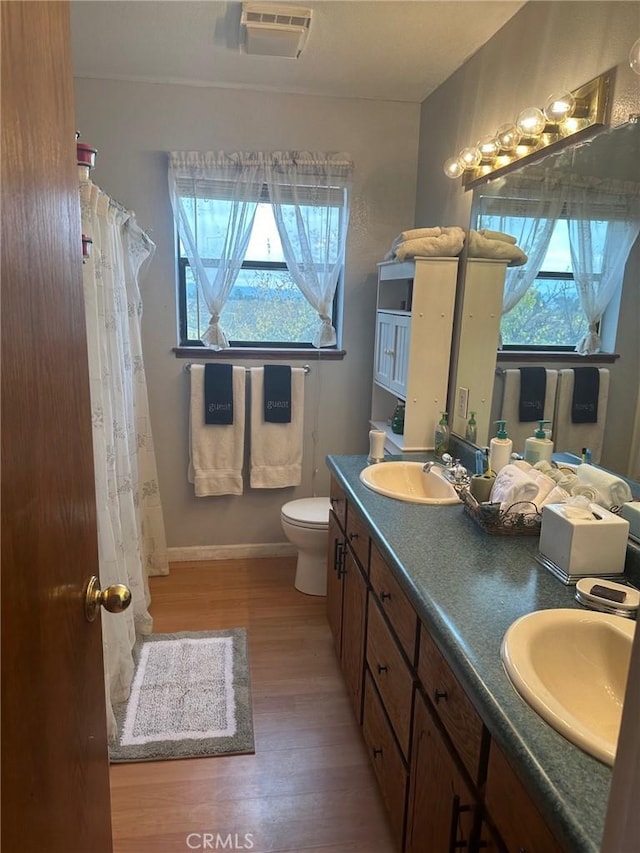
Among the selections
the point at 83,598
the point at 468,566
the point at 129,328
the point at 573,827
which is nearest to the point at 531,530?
the point at 468,566

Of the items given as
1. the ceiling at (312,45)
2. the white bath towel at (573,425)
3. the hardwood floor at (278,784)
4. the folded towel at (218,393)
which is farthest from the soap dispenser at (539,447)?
the folded towel at (218,393)

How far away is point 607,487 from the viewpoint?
5.38ft

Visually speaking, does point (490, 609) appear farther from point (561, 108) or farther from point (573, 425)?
point (561, 108)

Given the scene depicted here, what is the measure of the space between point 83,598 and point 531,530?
1242 millimetres

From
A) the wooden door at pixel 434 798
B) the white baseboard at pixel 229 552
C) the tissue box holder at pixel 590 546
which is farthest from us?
the white baseboard at pixel 229 552

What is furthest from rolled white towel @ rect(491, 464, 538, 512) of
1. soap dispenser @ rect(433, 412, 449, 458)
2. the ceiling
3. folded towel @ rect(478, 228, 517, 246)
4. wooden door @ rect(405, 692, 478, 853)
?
the ceiling

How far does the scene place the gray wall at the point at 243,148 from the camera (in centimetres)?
297

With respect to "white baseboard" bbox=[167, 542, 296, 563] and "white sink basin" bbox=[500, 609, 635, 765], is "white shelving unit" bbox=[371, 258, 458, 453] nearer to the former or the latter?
"white baseboard" bbox=[167, 542, 296, 563]

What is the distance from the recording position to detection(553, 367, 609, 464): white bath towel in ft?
5.51

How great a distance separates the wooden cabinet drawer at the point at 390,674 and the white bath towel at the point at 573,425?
789 mm

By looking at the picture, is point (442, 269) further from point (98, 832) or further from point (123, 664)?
point (98, 832)

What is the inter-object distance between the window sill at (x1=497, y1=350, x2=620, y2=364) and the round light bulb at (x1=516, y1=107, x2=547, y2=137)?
697 millimetres

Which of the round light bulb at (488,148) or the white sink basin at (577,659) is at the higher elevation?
the round light bulb at (488,148)

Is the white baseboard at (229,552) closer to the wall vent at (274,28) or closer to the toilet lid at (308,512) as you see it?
the toilet lid at (308,512)
